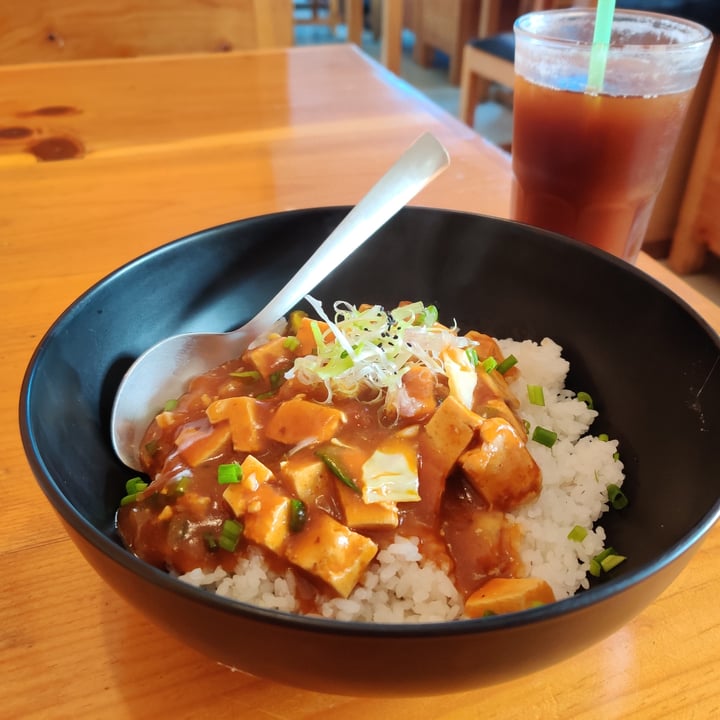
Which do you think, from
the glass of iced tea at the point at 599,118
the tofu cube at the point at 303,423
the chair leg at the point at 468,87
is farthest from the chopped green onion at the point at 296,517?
the chair leg at the point at 468,87

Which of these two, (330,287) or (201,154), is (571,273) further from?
(201,154)

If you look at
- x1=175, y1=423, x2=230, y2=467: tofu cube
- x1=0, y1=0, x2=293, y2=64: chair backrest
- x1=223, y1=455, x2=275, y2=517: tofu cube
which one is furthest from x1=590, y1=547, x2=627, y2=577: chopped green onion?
x1=0, y1=0, x2=293, y2=64: chair backrest

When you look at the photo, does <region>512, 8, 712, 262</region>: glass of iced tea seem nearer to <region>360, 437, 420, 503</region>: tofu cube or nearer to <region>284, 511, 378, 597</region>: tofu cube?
<region>360, 437, 420, 503</region>: tofu cube

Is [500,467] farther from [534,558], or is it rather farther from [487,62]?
[487,62]

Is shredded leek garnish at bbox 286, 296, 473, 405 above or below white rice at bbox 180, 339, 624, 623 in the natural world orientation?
above

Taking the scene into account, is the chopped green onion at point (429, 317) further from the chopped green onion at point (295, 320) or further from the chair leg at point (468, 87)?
the chair leg at point (468, 87)

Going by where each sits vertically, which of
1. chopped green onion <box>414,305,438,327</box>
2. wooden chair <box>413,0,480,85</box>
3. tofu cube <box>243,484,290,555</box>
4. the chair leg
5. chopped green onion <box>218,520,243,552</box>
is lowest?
wooden chair <box>413,0,480,85</box>

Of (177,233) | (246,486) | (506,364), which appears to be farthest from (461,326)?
(177,233)

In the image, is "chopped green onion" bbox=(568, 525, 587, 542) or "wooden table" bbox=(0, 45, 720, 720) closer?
"wooden table" bbox=(0, 45, 720, 720)
